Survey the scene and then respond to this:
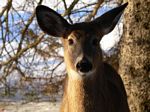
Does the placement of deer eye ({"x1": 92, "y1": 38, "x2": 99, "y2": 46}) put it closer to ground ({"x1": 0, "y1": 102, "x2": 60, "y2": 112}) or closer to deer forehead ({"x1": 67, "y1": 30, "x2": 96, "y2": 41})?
deer forehead ({"x1": 67, "y1": 30, "x2": 96, "y2": 41})

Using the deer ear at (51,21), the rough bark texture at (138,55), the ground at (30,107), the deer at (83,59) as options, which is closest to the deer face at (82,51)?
the deer at (83,59)

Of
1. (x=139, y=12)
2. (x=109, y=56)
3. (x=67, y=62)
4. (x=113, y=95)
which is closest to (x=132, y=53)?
(x=139, y=12)

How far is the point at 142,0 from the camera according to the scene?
5758 mm

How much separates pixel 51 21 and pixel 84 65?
1.93 ft

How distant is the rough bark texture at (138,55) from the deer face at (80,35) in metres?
1.26

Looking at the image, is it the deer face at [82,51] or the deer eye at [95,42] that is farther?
the deer eye at [95,42]

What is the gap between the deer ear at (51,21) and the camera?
4312mm

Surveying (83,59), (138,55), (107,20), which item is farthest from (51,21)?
(138,55)

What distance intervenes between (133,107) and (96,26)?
5.29 feet

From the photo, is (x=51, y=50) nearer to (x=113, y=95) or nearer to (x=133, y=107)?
(x=133, y=107)

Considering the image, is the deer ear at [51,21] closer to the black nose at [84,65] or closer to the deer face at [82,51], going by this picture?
the deer face at [82,51]

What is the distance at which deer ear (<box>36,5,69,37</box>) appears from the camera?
4.31 meters

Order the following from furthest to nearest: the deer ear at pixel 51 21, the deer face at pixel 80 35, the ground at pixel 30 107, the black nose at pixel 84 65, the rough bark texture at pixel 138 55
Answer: the ground at pixel 30 107 → the rough bark texture at pixel 138 55 → the deer ear at pixel 51 21 → the deer face at pixel 80 35 → the black nose at pixel 84 65

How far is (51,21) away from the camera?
438cm
